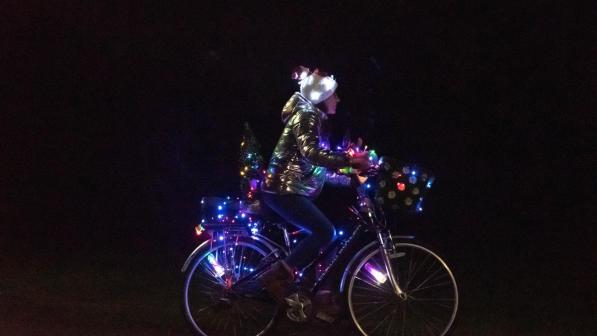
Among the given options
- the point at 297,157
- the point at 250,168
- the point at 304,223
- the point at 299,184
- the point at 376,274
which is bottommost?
the point at 376,274

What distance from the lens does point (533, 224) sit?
24.3ft

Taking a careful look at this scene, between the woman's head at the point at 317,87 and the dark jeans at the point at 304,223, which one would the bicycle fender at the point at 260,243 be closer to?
the dark jeans at the point at 304,223

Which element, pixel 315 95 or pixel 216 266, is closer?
pixel 315 95

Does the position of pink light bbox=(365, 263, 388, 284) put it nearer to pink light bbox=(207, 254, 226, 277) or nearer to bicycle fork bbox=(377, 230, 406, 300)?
bicycle fork bbox=(377, 230, 406, 300)

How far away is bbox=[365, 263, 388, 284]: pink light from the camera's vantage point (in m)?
4.54

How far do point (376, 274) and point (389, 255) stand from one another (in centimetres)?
19

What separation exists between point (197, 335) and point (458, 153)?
12.6 ft

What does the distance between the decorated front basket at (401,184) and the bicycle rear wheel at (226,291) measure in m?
1.02

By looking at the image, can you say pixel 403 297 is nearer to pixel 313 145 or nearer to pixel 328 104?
→ pixel 313 145

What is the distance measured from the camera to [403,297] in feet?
14.7

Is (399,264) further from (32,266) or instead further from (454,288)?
(32,266)

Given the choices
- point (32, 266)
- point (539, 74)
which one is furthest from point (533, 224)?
point (32, 266)

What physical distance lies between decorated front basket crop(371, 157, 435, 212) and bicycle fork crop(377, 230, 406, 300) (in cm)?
23

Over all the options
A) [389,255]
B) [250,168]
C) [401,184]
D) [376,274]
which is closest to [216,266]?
[250,168]
